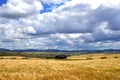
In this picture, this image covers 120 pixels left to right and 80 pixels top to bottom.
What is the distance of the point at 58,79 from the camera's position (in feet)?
41.9

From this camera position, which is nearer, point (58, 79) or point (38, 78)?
point (58, 79)

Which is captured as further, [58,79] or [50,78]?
[50,78]

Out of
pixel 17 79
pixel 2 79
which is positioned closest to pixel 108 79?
pixel 17 79

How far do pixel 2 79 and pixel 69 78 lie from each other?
3517mm

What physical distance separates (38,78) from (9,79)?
1.56 meters

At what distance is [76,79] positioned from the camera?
42.2 ft

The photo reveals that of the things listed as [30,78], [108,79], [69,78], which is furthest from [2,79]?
[108,79]

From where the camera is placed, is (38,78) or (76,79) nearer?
(76,79)

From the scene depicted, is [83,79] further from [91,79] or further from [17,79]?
[17,79]

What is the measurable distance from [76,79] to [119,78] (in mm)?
2381

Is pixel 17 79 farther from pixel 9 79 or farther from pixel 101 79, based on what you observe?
pixel 101 79

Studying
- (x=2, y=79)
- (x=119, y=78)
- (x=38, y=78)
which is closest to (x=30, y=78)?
(x=38, y=78)

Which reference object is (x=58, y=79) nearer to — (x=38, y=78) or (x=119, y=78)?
(x=38, y=78)

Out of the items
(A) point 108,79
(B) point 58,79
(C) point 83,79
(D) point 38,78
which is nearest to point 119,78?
(A) point 108,79
